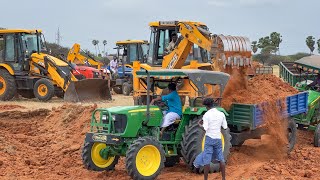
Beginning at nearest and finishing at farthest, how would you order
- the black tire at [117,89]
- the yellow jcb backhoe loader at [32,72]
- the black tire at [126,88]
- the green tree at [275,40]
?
the yellow jcb backhoe loader at [32,72], the black tire at [126,88], the black tire at [117,89], the green tree at [275,40]

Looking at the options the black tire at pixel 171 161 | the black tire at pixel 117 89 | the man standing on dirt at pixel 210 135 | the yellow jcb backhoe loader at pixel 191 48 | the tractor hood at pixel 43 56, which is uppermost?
the yellow jcb backhoe loader at pixel 191 48

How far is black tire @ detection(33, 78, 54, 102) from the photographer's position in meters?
20.0

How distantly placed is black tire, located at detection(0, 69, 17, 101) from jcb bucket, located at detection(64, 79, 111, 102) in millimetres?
2327

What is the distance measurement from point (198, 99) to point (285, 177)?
2.08 m

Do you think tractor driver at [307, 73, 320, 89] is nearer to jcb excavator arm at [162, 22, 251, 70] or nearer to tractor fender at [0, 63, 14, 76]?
jcb excavator arm at [162, 22, 251, 70]

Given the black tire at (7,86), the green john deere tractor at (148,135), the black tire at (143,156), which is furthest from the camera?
the black tire at (7,86)

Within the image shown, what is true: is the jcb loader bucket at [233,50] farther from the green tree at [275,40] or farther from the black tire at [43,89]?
the green tree at [275,40]

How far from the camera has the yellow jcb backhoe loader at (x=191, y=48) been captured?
12.1 metres

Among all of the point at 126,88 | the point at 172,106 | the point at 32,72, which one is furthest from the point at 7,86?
the point at 172,106

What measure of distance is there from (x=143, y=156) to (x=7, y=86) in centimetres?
1287

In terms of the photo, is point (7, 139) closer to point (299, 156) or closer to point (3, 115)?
point (3, 115)

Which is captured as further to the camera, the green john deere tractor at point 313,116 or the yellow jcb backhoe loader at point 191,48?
the green john deere tractor at point 313,116

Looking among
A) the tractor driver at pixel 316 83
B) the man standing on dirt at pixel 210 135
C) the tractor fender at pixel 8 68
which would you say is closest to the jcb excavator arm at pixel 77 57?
the tractor fender at pixel 8 68

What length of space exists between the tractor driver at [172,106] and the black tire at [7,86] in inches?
468
